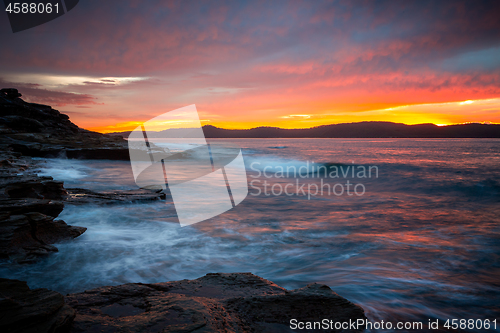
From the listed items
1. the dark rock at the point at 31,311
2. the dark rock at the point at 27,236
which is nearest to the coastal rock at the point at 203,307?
the dark rock at the point at 31,311

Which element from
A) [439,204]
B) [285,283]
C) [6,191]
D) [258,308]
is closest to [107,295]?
[258,308]

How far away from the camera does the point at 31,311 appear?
170 centimetres

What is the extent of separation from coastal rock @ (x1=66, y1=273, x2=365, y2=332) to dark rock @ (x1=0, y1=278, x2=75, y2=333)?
126mm

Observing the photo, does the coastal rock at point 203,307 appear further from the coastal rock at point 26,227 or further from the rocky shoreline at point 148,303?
the coastal rock at point 26,227

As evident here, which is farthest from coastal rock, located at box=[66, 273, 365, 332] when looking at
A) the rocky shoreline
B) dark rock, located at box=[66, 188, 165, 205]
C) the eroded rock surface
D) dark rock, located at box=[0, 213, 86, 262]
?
the eroded rock surface

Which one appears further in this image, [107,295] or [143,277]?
[143,277]

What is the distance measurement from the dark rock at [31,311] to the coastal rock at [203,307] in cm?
13

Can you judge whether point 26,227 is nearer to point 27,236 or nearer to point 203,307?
point 27,236

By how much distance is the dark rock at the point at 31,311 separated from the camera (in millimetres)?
1594

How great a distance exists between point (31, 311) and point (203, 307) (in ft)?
3.88

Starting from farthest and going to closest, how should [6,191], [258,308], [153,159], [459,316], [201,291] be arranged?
[153,159] < [6,191] < [459,316] < [201,291] < [258,308]

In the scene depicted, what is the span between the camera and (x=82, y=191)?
312 inches

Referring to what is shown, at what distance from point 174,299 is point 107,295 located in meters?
0.69

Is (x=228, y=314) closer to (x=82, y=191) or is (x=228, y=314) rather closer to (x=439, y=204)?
(x=82, y=191)
